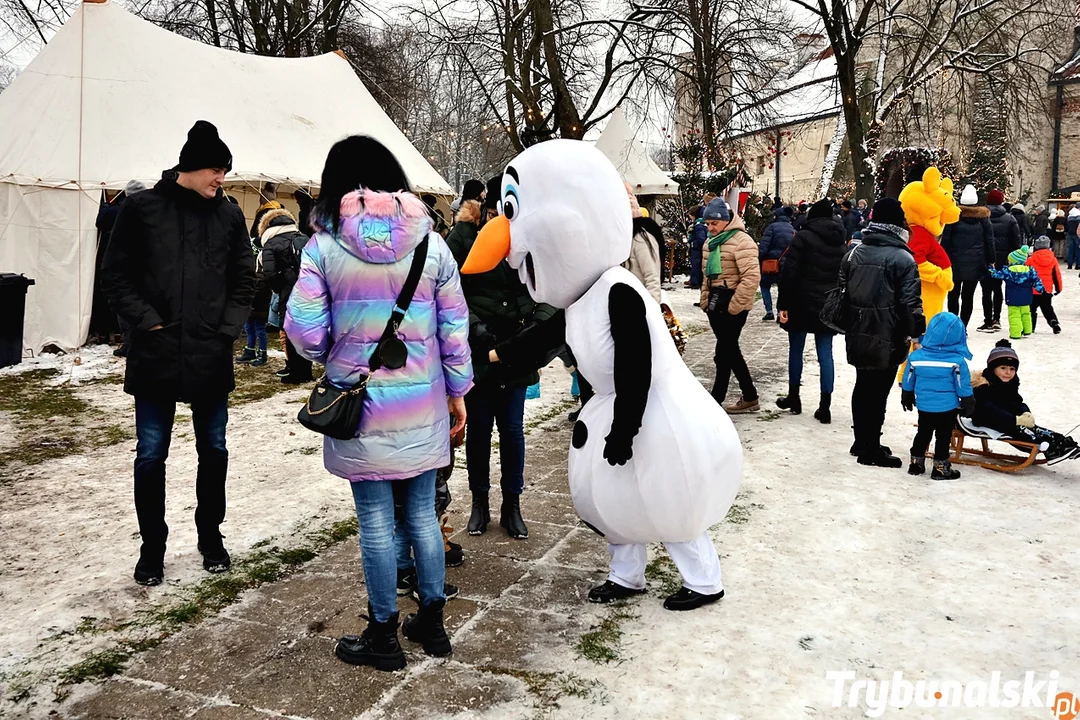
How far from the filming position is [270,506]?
5137 mm

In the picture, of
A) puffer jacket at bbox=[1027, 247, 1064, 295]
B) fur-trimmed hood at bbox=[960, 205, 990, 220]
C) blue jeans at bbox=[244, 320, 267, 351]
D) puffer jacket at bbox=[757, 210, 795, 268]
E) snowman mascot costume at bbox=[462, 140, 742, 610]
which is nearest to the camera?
snowman mascot costume at bbox=[462, 140, 742, 610]

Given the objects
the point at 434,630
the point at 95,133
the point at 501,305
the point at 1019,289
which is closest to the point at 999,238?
the point at 1019,289

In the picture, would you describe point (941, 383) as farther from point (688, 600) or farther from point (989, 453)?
point (688, 600)

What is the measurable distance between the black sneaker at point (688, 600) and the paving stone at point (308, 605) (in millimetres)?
1326

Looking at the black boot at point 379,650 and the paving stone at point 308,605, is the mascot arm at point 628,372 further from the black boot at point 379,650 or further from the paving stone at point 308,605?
the paving stone at point 308,605

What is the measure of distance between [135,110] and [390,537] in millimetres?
10174

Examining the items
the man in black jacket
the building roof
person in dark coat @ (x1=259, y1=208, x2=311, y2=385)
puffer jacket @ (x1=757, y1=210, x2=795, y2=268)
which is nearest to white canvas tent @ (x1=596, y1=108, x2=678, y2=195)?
puffer jacket @ (x1=757, y1=210, x2=795, y2=268)

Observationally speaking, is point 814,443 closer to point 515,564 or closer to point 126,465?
point 515,564

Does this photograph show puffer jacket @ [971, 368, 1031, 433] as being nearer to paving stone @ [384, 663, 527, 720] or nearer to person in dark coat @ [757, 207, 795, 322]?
paving stone @ [384, 663, 527, 720]

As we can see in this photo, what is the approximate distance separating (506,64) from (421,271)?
16331 mm

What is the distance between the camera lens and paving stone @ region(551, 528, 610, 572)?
168 inches

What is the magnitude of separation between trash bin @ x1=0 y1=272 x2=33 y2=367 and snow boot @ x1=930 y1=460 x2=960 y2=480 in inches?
348

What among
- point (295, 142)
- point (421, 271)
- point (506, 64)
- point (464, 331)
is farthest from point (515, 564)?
point (506, 64)

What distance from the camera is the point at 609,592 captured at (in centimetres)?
Answer: 385
